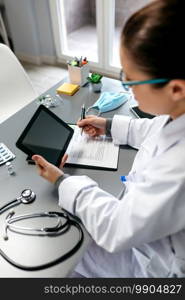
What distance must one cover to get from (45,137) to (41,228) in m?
0.32

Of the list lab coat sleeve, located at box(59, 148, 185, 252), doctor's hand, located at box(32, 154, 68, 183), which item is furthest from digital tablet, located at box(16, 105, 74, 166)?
lab coat sleeve, located at box(59, 148, 185, 252)

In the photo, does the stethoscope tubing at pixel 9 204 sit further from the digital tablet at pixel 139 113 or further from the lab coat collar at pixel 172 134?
the digital tablet at pixel 139 113

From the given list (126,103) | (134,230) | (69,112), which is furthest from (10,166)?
(126,103)

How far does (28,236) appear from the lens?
76 cm

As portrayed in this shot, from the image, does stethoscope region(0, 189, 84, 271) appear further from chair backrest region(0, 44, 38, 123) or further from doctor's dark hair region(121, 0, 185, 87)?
chair backrest region(0, 44, 38, 123)

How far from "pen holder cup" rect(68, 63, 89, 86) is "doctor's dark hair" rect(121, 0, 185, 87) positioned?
833 mm

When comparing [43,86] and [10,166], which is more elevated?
[10,166]

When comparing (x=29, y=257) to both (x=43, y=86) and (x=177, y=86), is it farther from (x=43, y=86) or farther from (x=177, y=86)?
(x=43, y=86)

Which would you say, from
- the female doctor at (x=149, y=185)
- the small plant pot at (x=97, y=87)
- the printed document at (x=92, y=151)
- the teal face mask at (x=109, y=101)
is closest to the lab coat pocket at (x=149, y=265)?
the female doctor at (x=149, y=185)

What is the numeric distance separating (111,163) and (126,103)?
452mm

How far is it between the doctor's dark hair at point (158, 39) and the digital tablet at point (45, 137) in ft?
1.51

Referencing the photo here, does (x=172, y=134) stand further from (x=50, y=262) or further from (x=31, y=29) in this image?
(x=31, y=29)

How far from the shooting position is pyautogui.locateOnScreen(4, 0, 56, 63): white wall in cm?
299

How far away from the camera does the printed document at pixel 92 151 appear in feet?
3.18
